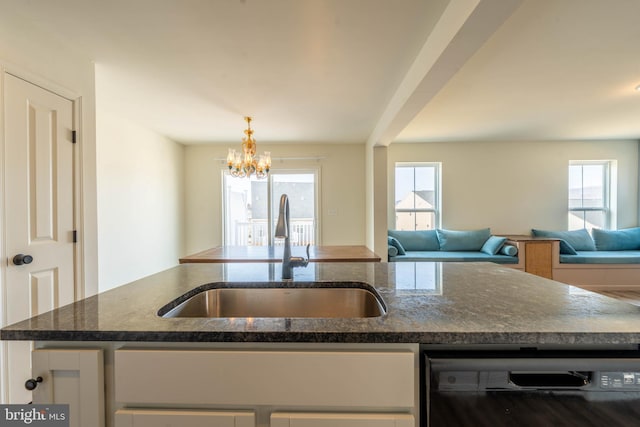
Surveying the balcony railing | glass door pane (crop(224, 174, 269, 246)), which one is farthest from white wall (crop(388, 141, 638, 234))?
glass door pane (crop(224, 174, 269, 246))

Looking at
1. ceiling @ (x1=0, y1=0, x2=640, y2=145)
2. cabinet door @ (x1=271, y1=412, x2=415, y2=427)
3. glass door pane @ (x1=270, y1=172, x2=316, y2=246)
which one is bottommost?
cabinet door @ (x1=271, y1=412, x2=415, y2=427)

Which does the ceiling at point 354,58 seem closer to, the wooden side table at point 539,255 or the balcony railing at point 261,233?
the wooden side table at point 539,255

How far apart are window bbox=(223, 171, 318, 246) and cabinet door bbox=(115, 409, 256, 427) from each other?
4.35 meters

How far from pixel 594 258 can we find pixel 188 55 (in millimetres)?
5648

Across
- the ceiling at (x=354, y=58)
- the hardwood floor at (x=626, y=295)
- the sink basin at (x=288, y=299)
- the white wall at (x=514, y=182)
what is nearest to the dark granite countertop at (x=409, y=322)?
the sink basin at (x=288, y=299)

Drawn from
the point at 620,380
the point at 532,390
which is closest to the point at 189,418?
the point at 532,390

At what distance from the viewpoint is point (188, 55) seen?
2.12 metres

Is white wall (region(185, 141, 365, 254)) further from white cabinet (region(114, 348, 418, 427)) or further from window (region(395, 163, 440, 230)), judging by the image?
white cabinet (region(114, 348, 418, 427))

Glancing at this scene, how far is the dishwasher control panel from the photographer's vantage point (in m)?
0.70

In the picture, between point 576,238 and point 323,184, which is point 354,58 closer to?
point 323,184

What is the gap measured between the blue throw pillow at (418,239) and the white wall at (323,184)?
0.67m

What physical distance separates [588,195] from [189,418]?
6.66 meters

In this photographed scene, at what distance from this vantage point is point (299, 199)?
5148 millimetres

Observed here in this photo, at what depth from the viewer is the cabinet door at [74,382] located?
0.72 meters
